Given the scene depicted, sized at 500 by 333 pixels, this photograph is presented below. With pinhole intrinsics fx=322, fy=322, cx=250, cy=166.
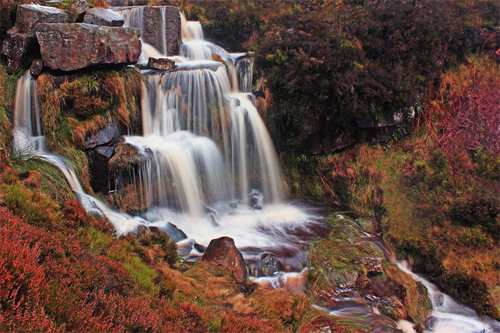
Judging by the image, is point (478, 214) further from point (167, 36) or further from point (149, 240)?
point (167, 36)

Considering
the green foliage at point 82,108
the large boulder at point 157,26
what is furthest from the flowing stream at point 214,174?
the large boulder at point 157,26

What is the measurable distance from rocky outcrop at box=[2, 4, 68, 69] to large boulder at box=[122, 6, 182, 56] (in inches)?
165

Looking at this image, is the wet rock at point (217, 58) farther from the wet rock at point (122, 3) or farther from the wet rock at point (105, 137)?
the wet rock at point (122, 3)

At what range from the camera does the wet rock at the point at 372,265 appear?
647 cm

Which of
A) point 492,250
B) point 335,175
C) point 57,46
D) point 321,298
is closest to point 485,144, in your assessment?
point 492,250

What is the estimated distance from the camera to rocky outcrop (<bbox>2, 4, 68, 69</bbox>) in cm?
765

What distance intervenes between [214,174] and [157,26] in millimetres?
→ 6646

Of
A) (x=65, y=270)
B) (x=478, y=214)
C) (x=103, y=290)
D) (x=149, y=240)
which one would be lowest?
(x=478, y=214)

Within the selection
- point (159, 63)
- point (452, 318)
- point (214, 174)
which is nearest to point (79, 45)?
point (159, 63)

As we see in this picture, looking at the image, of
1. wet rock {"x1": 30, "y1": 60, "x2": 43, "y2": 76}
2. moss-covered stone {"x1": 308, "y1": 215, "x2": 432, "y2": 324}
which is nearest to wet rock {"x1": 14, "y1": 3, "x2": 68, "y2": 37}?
wet rock {"x1": 30, "y1": 60, "x2": 43, "y2": 76}

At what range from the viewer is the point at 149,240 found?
5500mm

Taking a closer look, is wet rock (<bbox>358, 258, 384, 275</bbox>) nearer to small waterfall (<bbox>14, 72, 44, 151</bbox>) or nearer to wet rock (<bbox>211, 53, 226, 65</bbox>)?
small waterfall (<bbox>14, 72, 44, 151</bbox>)

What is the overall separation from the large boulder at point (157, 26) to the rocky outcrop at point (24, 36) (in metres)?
4.20

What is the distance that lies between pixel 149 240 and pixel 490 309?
695 centimetres
